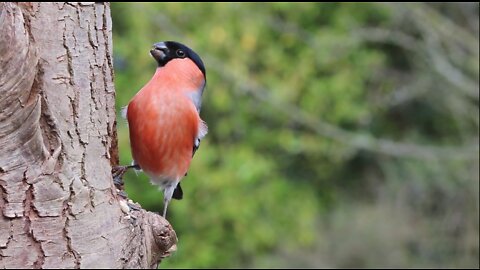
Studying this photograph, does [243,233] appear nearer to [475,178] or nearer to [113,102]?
[475,178]

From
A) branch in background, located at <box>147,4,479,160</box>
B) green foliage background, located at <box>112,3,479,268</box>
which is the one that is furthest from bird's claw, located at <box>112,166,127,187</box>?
branch in background, located at <box>147,4,479,160</box>

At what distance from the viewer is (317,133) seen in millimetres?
8234

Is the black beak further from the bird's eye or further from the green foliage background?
the green foliage background

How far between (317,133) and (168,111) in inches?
202

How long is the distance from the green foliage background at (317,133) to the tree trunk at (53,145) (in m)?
3.89

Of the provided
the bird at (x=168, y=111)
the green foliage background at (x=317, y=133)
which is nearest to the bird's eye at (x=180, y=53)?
the bird at (x=168, y=111)

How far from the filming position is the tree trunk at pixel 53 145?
2.49m

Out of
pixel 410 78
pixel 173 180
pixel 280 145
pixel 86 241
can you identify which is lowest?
pixel 86 241

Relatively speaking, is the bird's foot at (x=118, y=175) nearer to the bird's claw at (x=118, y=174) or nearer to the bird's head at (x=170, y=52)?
the bird's claw at (x=118, y=174)

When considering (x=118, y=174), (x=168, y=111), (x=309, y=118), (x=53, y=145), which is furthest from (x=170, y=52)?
(x=309, y=118)

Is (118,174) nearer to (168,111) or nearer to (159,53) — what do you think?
(168,111)

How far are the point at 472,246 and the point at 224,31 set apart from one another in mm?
2911

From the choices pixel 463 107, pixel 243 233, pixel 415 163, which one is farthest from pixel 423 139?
pixel 243 233

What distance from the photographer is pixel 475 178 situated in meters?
8.09
